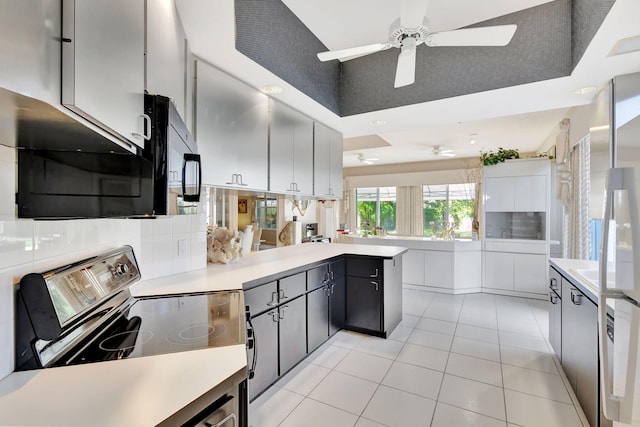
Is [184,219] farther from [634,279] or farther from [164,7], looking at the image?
[634,279]

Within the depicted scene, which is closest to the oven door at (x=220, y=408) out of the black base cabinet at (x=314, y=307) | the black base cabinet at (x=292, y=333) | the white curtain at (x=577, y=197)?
Answer: the black base cabinet at (x=314, y=307)

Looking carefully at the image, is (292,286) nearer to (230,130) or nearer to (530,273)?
(230,130)

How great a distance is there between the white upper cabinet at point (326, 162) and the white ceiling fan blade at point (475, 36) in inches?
68.0

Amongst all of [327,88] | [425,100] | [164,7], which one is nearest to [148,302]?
[164,7]

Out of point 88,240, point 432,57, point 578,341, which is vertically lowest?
point 578,341

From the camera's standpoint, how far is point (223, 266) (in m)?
2.30

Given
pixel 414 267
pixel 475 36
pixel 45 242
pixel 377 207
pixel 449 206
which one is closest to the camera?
A: pixel 45 242

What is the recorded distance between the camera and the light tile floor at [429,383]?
1.84 metres

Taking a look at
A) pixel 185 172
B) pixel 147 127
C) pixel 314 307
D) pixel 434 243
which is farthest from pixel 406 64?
pixel 434 243

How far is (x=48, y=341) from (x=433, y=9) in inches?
115

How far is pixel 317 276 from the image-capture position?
2604 millimetres

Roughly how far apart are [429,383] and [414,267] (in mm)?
2873

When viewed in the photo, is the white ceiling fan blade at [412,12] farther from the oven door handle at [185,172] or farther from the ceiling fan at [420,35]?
the oven door handle at [185,172]

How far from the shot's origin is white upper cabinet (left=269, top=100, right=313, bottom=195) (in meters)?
2.72
